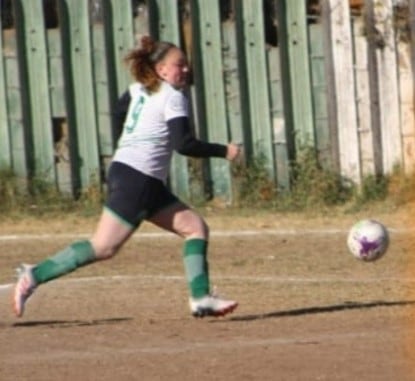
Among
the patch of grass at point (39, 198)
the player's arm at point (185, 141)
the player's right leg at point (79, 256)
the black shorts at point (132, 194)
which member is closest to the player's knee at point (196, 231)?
the black shorts at point (132, 194)

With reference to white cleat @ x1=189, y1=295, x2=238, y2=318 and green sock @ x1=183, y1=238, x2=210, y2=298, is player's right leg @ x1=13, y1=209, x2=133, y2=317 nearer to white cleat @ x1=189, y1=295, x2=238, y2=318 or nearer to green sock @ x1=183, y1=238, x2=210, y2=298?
green sock @ x1=183, y1=238, x2=210, y2=298

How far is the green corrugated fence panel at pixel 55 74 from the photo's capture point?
1959 cm

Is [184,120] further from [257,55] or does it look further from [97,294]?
[257,55]

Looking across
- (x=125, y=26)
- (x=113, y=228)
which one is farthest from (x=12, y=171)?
(x=113, y=228)

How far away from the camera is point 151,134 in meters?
11.7

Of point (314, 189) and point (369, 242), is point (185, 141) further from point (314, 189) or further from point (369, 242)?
point (314, 189)

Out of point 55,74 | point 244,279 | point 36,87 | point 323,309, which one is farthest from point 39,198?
point 323,309

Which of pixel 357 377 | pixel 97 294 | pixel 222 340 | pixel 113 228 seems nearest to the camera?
pixel 357 377

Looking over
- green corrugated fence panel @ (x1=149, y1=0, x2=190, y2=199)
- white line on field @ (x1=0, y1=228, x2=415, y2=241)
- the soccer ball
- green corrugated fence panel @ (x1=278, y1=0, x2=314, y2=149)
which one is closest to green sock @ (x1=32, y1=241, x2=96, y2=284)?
the soccer ball

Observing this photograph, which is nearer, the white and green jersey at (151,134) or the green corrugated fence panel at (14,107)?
the white and green jersey at (151,134)

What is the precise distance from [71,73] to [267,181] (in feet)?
7.43

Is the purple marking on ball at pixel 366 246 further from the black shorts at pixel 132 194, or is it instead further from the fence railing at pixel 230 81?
the fence railing at pixel 230 81

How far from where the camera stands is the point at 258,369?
9.80 metres

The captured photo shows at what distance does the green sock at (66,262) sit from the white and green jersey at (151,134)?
23.2 inches
